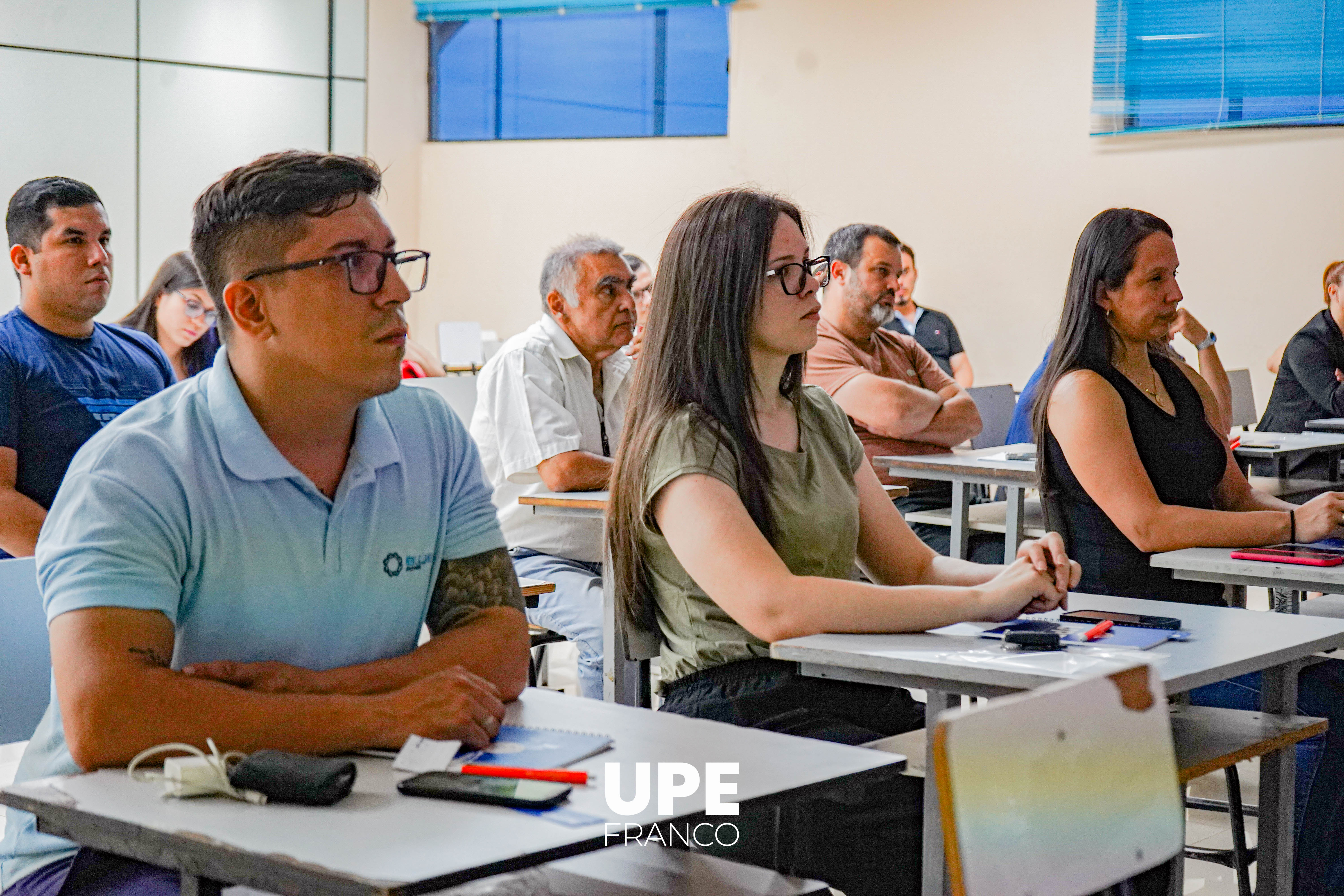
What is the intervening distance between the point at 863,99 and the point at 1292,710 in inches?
291

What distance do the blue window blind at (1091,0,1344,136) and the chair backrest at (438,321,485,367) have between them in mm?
4488

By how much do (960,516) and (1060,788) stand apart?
120 inches

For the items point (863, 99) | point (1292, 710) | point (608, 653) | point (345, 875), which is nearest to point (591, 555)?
point (608, 653)

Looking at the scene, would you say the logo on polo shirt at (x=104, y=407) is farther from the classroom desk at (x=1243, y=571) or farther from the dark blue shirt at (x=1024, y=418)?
the classroom desk at (x=1243, y=571)

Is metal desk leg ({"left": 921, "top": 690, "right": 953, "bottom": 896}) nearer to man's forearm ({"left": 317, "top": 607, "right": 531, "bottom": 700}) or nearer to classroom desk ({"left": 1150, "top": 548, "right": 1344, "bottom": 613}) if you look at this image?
man's forearm ({"left": 317, "top": 607, "right": 531, "bottom": 700})

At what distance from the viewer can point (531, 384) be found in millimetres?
3773

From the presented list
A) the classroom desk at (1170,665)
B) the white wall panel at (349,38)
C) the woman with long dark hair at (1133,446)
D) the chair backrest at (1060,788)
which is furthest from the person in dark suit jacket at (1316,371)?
the white wall panel at (349,38)

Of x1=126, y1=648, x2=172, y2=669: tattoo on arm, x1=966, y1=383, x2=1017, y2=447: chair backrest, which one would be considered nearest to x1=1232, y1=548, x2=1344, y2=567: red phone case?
x1=126, y1=648, x2=172, y2=669: tattoo on arm

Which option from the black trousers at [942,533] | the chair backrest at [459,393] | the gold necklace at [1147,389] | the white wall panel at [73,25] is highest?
the white wall panel at [73,25]

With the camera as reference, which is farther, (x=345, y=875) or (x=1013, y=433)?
(x=1013, y=433)

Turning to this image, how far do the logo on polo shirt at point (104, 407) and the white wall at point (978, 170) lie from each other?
6.09 meters

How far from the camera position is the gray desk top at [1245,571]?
264 centimetres

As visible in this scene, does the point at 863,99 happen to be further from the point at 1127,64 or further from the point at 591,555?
the point at 591,555

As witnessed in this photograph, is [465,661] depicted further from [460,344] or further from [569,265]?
[460,344]
